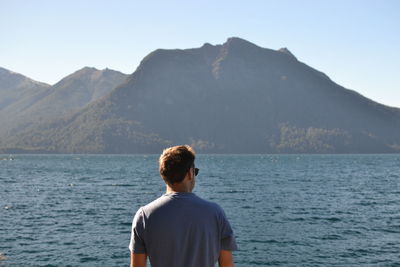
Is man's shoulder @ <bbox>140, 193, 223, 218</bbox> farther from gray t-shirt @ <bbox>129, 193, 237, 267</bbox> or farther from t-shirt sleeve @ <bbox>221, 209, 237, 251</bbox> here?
t-shirt sleeve @ <bbox>221, 209, 237, 251</bbox>

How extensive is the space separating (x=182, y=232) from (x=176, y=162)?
0.72 meters

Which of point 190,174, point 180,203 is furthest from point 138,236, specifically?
point 190,174

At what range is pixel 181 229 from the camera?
14.4 ft

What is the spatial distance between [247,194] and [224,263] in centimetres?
5713

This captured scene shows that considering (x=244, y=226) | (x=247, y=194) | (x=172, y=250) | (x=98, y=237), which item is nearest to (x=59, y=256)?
(x=98, y=237)

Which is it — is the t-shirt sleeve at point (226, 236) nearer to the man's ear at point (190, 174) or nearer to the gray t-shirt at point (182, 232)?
the gray t-shirt at point (182, 232)

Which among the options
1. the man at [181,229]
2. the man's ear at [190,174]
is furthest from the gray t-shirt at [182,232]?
the man's ear at [190,174]

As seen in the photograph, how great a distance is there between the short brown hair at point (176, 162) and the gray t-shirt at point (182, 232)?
188 mm

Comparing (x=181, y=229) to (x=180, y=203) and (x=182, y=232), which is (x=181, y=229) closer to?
(x=182, y=232)

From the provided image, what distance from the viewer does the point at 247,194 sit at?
60.7 m

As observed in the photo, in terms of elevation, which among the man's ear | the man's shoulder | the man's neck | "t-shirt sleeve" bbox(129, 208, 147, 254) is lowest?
"t-shirt sleeve" bbox(129, 208, 147, 254)

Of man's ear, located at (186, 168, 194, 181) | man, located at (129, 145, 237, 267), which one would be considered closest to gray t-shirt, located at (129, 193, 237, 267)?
man, located at (129, 145, 237, 267)

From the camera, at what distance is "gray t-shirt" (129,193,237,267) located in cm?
437

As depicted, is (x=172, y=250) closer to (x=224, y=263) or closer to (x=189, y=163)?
(x=224, y=263)
